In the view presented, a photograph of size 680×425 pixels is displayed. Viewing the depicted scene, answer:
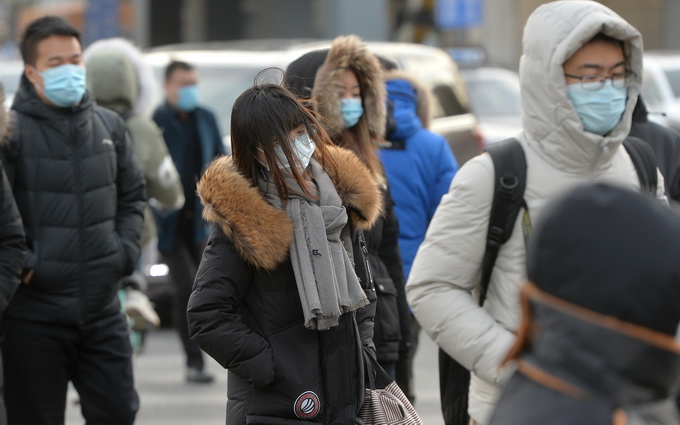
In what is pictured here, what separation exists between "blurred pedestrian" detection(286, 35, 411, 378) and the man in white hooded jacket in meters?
1.17

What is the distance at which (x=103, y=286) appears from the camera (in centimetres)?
514

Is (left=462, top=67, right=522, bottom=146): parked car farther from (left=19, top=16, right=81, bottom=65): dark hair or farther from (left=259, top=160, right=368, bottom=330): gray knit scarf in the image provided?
(left=259, top=160, right=368, bottom=330): gray knit scarf

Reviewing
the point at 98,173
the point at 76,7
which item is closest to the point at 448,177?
the point at 98,173

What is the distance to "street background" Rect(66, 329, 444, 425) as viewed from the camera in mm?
7160

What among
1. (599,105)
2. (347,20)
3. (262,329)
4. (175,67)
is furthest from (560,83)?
(347,20)

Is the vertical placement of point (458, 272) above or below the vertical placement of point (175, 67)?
above

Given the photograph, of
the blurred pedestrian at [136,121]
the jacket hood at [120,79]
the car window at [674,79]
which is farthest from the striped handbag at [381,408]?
the car window at [674,79]

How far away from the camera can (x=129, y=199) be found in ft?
18.0

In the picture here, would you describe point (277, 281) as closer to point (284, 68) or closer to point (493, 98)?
point (284, 68)

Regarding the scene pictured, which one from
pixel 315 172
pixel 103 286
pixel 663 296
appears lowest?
pixel 103 286

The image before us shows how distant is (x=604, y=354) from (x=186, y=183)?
6611 mm

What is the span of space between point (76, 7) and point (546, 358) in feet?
121

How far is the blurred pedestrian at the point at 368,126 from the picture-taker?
15.2 ft

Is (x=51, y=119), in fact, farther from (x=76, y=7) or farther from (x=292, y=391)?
(x=76, y=7)
